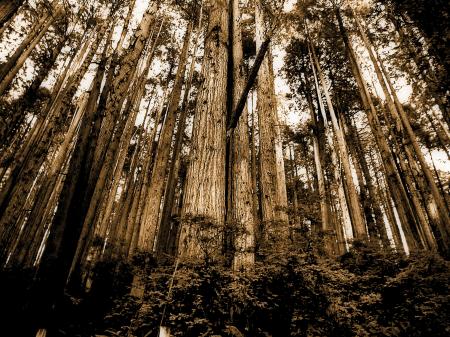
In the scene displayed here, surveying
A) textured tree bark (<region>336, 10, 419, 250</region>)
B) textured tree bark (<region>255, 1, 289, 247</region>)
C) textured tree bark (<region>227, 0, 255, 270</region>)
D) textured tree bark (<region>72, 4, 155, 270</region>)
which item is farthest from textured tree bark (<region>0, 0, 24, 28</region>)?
textured tree bark (<region>336, 10, 419, 250</region>)

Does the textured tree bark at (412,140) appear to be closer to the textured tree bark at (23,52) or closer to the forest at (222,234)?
the forest at (222,234)

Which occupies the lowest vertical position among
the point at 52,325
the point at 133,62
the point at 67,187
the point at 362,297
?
the point at 52,325

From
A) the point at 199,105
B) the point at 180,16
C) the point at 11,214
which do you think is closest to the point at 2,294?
the point at 11,214

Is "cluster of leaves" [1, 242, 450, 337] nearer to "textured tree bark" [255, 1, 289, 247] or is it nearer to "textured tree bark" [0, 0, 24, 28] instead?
"textured tree bark" [255, 1, 289, 247]

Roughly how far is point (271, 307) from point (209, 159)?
2.02 metres

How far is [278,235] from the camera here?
12.7ft

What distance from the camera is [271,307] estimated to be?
→ 2891mm

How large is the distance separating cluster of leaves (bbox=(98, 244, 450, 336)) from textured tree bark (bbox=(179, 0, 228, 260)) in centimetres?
36

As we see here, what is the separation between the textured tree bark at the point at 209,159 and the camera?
10.1ft

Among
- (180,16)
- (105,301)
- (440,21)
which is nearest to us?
(105,301)

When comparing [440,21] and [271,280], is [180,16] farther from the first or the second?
[271,280]

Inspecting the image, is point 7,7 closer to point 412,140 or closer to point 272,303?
point 272,303

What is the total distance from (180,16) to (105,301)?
1160cm

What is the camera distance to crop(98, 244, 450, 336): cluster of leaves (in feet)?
8.89
